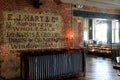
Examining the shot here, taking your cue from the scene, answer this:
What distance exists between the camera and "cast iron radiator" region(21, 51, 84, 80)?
601 centimetres

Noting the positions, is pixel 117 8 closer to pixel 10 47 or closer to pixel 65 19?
pixel 65 19

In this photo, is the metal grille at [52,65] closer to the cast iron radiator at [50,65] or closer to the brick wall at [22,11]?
the cast iron radiator at [50,65]

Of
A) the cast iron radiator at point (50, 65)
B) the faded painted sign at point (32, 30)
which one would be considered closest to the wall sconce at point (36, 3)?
the faded painted sign at point (32, 30)

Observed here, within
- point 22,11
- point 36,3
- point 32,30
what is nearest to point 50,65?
point 32,30

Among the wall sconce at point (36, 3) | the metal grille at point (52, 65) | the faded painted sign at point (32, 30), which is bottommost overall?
the metal grille at point (52, 65)

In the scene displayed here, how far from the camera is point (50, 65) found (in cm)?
640

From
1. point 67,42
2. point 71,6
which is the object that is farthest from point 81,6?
point 67,42

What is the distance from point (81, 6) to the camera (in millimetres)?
8656

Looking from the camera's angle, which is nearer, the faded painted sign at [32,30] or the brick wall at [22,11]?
the brick wall at [22,11]

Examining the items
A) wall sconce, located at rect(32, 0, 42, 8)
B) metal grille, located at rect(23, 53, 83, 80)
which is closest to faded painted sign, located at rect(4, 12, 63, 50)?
wall sconce, located at rect(32, 0, 42, 8)

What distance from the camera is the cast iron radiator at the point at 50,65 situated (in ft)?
19.7

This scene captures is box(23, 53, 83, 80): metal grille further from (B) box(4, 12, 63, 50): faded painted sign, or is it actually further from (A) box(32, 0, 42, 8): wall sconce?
(A) box(32, 0, 42, 8): wall sconce

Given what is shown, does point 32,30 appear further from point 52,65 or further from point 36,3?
point 52,65

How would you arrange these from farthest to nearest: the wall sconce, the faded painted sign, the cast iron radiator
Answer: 1. the wall sconce
2. the faded painted sign
3. the cast iron radiator
